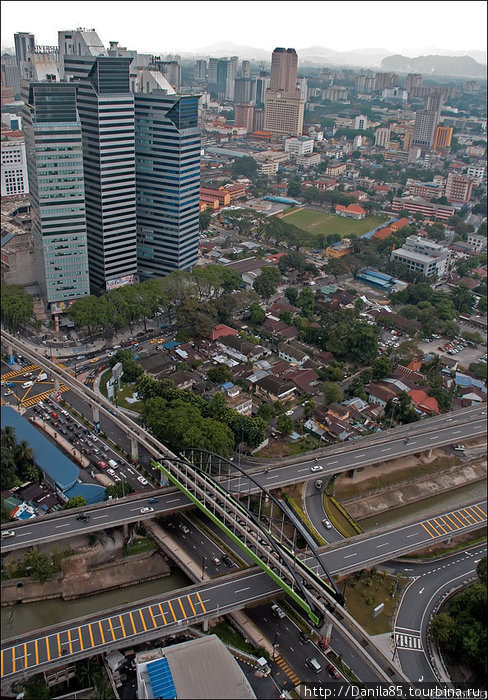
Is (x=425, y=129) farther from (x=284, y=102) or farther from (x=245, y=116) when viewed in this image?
(x=245, y=116)

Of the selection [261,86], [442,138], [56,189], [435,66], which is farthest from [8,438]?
[435,66]

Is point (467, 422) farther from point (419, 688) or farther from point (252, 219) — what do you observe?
point (252, 219)

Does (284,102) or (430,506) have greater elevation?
(284,102)

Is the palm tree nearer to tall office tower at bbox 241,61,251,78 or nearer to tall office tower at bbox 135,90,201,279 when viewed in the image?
tall office tower at bbox 135,90,201,279

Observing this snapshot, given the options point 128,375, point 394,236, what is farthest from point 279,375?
point 394,236

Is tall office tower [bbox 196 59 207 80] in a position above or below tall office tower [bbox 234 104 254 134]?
above

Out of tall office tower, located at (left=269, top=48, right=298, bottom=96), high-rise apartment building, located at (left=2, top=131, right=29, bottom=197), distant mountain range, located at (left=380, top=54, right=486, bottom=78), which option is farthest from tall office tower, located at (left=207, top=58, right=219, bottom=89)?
distant mountain range, located at (left=380, top=54, right=486, bottom=78)

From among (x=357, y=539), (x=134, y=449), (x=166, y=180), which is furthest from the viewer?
(x=166, y=180)
